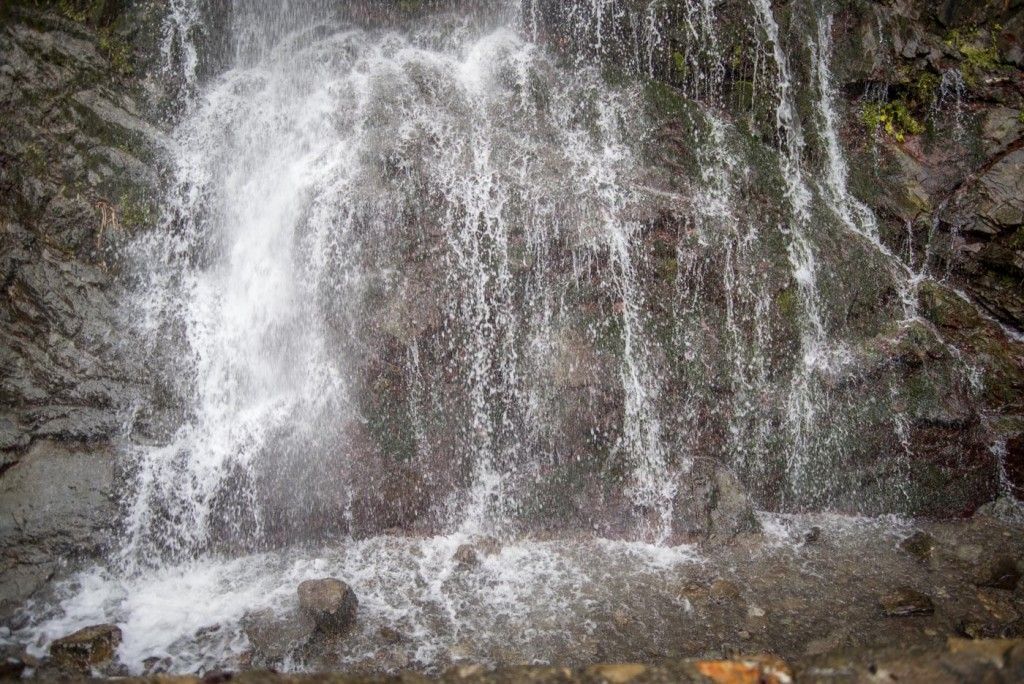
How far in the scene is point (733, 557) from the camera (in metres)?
6.49

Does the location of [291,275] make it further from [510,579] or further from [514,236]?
[510,579]

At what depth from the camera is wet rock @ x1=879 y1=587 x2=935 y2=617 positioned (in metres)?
5.73

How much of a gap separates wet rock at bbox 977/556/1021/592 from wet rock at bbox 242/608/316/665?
626cm

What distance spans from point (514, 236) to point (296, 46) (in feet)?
13.7

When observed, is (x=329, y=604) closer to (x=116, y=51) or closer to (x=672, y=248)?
(x=672, y=248)

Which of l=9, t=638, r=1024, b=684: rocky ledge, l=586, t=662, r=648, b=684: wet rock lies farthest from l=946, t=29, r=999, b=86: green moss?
l=586, t=662, r=648, b=684: wet rock

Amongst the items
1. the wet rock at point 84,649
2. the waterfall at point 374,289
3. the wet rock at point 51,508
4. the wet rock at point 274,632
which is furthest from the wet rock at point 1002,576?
the wet rock at point 51,508

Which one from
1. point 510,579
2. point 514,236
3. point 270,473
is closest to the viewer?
point 510,579

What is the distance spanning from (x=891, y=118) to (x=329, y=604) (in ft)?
28.8

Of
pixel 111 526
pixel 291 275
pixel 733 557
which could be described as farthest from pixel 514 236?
pixel 111 526

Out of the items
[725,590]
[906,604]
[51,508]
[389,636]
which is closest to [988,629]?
[906,604]

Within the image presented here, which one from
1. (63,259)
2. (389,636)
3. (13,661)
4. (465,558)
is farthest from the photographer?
(63,259)

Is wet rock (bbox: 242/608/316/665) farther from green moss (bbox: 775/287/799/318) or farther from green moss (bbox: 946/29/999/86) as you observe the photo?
green moss (bbox: 946/29/999/86)

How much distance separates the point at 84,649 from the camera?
205 inches
